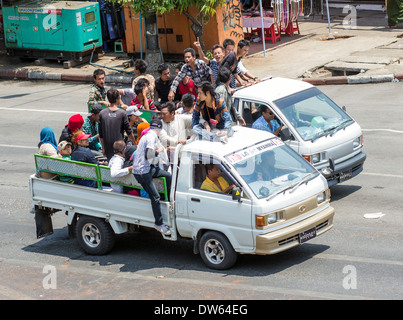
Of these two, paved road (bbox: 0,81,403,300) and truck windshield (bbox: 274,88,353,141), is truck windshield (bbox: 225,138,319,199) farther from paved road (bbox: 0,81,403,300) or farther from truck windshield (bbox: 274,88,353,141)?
truck windshield (bbox: 274,88,353,141)

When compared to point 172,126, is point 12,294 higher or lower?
lower

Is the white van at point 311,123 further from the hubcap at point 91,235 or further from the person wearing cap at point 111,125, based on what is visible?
the hubcap at point 91,235

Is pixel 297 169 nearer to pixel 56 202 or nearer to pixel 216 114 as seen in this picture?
pixel 216 114

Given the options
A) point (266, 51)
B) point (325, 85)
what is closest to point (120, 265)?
point (325, 85)

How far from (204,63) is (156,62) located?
31.3 ft

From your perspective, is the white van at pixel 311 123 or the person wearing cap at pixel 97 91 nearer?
the white van at pixel 311 123

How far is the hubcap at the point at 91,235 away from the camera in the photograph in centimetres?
1115

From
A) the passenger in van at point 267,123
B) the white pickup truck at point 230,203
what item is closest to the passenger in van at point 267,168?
the white pickup truck at point 230,203

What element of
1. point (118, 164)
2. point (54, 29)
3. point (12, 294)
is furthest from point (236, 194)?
point (54, 29)

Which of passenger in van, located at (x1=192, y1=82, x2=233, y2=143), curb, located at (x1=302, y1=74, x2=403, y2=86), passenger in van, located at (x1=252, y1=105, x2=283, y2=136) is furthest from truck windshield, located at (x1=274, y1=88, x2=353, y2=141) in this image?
curb, located at (x1=302, y1=74, x2=403, y2=86)

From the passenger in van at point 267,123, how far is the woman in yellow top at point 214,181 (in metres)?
2.51

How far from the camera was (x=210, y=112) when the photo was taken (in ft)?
37.3

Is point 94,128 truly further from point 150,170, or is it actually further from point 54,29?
point 54,29

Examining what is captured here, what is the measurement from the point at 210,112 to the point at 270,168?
5.19 ft
